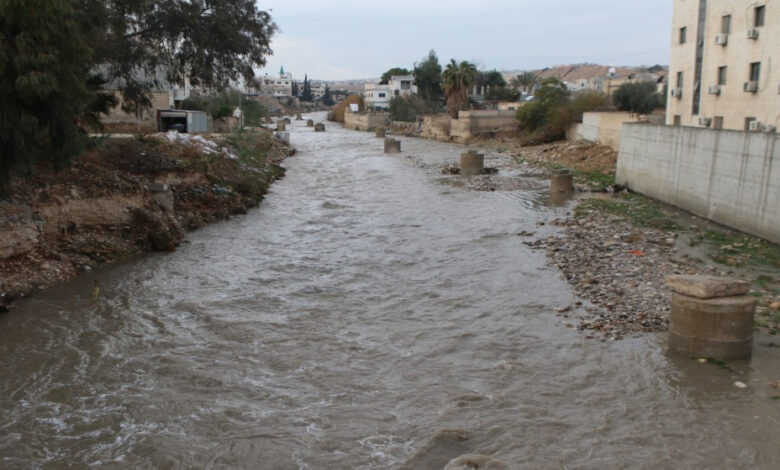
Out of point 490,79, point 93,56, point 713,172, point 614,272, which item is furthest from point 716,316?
point 490,79

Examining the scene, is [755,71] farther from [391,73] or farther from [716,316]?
[391,73]

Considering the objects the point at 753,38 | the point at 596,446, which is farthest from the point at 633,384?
the point at 753,38

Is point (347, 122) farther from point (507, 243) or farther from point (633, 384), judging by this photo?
point (633, 384)

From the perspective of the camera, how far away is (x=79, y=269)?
1377 centimetres

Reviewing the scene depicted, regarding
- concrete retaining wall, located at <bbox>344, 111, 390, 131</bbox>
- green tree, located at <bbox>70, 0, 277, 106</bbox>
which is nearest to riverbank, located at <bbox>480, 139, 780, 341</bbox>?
green tree, located at <bbox>70, 0, 277, 106</bbox>

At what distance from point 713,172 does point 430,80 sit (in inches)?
2896

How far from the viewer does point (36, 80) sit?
9797 millimetres

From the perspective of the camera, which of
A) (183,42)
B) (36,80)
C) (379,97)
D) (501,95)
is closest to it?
(36,80)

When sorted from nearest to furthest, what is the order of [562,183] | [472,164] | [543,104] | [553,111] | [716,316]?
[716,316] < [562,183] < [472,164] < [553,111] < [543,104]

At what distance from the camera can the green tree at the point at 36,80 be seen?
9.81 m

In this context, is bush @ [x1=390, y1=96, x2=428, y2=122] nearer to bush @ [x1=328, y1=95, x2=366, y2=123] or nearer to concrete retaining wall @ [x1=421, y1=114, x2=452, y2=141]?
concrete retaining wall @ [x1=421, y1=114, x2=452, y2=141]

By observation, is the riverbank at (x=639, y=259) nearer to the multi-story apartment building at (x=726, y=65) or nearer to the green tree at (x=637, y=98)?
the multi-story apartment building at (x=726, y=65)

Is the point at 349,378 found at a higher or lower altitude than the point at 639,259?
lower

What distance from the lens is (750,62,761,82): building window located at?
25.4m
